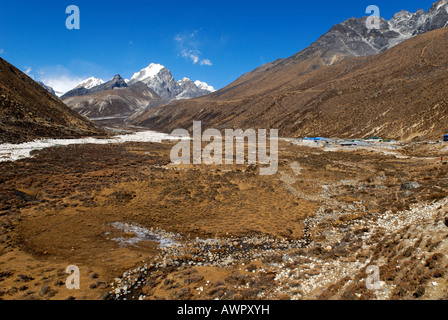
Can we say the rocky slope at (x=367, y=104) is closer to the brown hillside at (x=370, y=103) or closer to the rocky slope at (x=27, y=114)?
the brown hillside at (x=370, y=103)

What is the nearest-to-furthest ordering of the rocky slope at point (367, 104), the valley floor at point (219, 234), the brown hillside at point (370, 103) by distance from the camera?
the valley floor at point (219, 234) → the brown hillside at point (370, 103) → the rocky slope at point (367, 104)

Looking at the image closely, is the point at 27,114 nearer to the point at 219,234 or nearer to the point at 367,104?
the point at 219,234

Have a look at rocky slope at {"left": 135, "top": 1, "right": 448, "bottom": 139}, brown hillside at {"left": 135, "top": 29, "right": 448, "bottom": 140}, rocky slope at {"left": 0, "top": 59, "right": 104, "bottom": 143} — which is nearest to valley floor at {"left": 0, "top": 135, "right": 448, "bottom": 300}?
rocky slope at {"left": 0, "top": 59, "right": 104, "bottom": 143}

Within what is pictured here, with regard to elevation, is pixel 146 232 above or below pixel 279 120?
below

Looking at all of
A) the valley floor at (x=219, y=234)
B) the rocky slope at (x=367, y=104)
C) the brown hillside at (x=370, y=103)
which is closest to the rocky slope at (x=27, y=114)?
the valley floor at (x=219, y=234)

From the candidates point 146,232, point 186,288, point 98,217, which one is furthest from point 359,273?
point 98,217

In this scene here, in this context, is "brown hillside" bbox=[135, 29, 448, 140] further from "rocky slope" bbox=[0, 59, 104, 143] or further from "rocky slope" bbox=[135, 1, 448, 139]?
"rocky slope" bbox=[0, 59, 104, 143]
